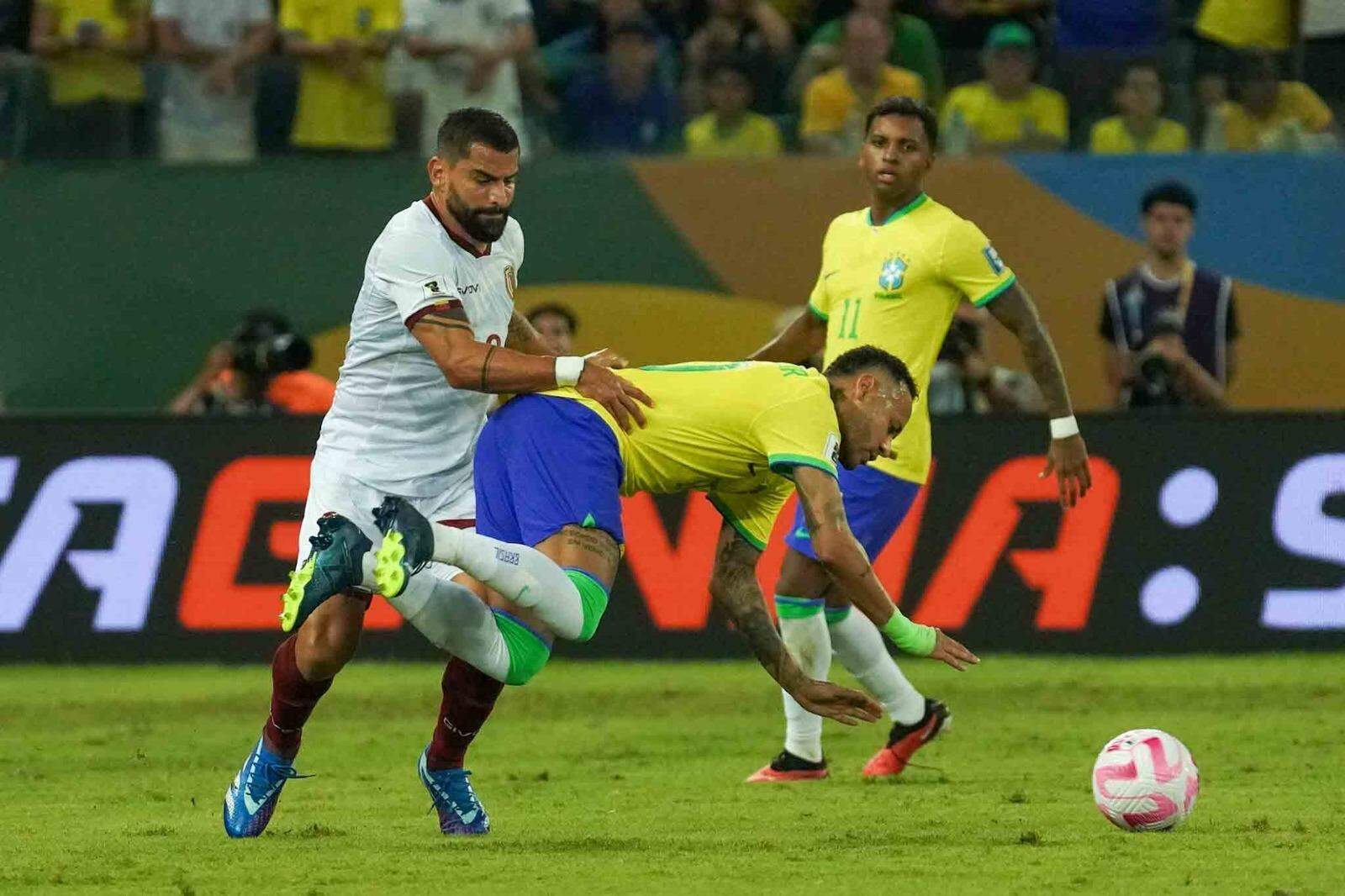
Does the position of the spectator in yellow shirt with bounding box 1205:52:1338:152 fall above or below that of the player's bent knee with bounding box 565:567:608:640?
above

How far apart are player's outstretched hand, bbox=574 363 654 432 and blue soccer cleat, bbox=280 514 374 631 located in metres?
0.84

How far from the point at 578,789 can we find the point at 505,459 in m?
1.82

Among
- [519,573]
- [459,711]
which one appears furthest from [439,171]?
[459,711]

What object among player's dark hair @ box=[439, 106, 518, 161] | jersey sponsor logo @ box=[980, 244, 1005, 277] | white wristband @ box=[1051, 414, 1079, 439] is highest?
player's dark hair @ box=[439, 106, 518, 161]

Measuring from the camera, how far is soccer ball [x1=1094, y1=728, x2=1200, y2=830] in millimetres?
7090

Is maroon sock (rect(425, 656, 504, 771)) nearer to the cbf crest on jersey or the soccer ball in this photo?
the soccer ball

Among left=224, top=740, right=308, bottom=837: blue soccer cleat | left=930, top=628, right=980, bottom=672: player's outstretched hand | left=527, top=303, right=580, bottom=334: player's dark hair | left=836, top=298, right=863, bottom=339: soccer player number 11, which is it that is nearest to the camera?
left=930, top=628, right=980, bottom=672: player's outstretched hand

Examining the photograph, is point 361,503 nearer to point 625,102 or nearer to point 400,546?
point 400,546

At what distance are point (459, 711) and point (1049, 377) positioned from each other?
9.23 ft

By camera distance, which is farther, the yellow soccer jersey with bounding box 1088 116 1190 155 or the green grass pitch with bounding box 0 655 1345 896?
the yellow soccer jersey with bounding box 1088 116 1190 155

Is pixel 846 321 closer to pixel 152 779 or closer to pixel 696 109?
pixel 152 779

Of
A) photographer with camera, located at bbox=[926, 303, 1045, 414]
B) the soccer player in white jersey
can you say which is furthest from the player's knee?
Answer: photographer with camera, located at bbox=[926, 303, 1045, 414]

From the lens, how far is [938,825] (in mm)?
7414

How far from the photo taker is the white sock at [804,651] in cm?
891
